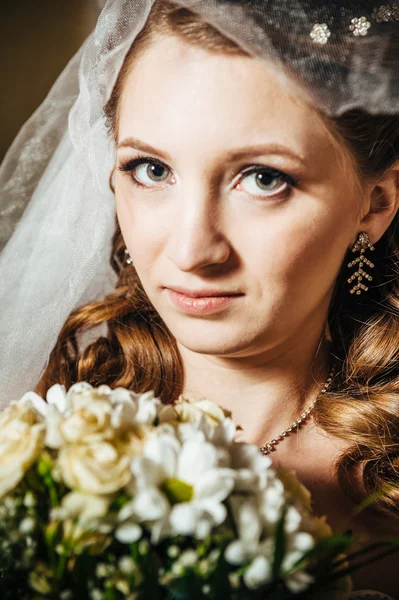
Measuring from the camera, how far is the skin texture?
0.99 metres

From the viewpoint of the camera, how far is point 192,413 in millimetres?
800

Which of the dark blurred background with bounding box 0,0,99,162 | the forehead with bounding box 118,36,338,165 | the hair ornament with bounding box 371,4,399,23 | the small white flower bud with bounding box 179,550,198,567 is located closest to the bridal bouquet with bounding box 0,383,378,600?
the small white flower bud with bounding box 179,550,198,567

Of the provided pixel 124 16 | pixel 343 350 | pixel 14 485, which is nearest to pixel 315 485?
pixel 343 350

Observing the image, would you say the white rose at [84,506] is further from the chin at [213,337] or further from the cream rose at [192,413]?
the chin at [213,337]

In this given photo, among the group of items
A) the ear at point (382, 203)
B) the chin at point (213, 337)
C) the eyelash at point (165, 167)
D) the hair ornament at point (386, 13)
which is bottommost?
the chin at point (213, 337)

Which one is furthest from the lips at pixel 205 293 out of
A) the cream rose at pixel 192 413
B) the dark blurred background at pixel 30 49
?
the dark blurred background at pixel 30 49

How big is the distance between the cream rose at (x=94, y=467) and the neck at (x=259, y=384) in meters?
0.56

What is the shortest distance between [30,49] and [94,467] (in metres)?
1.41

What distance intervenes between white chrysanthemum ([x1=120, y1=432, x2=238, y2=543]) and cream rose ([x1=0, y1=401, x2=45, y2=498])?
11 cm

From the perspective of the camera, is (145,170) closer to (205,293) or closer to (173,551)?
(205,293)

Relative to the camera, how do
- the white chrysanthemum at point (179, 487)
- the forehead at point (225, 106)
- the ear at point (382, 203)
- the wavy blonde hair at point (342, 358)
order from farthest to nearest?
the wavy blonde hair at point (342, 358), the ear at point (382, 203), the forehead at point (225, 106), the white chrysanthemum at point (179, 487)

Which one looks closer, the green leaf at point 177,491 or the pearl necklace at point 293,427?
the green leaf at point 177,491

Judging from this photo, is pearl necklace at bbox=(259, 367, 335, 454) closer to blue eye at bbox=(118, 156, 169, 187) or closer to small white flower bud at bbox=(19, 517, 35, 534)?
blue eye at bbox=(118, 156, 169, 187)

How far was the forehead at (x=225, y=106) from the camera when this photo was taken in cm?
98
